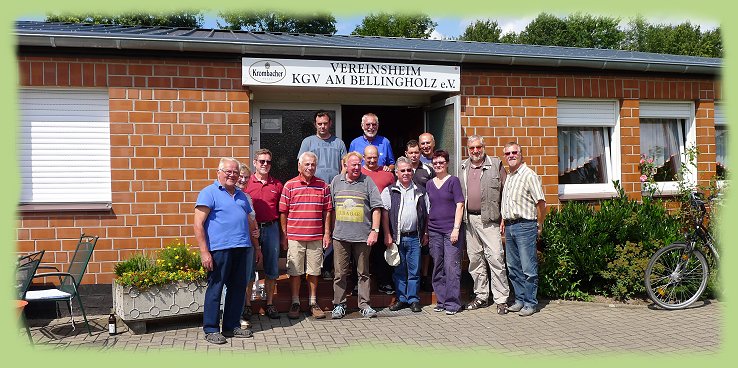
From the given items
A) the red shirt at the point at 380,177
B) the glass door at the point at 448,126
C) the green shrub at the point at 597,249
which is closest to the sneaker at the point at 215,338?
the red shirt at the point at 380,177

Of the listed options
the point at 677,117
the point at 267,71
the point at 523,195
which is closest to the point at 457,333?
the point at 523,195

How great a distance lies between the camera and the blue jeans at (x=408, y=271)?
24.5 ft

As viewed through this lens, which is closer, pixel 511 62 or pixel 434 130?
pixel 511 62

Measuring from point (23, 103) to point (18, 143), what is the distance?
1.51 ft

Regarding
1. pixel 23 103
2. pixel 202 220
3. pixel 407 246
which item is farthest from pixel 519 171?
pixel 23 103

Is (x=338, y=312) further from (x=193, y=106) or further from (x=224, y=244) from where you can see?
(x=193, y=106)

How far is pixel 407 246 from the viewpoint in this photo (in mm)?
7449

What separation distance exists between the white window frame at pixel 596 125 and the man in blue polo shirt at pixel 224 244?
486cm

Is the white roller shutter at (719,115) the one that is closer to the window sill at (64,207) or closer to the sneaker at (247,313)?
the sneaker at (247,313)

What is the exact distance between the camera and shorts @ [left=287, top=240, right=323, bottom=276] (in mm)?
7023

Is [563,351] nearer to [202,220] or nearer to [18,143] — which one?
[202,220]

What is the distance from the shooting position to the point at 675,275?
7594 millimetres

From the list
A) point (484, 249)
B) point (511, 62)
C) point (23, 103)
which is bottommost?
point (484, 249)

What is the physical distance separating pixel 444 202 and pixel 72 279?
406 cm
